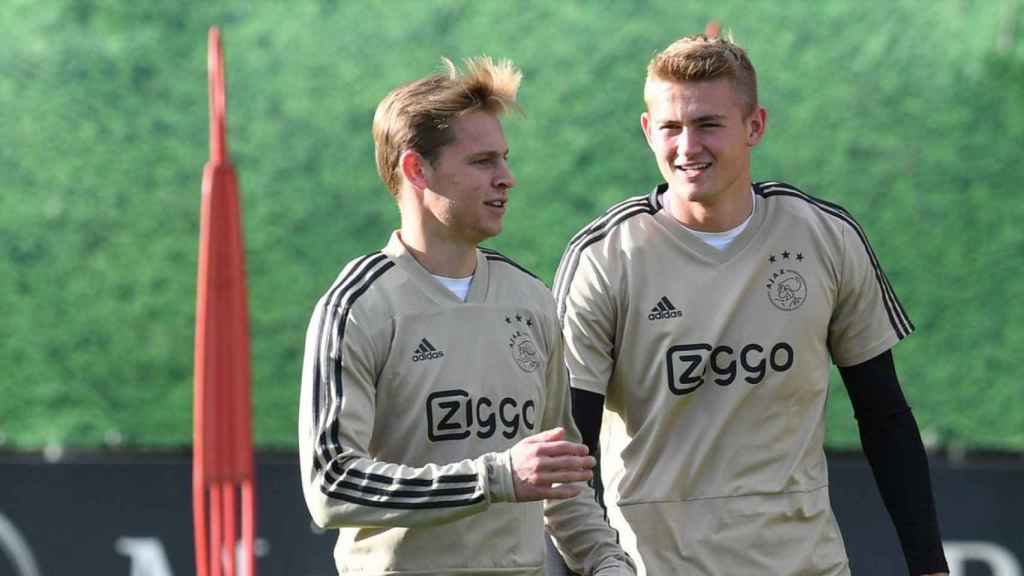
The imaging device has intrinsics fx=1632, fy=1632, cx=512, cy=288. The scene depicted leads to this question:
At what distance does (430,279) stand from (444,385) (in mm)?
198

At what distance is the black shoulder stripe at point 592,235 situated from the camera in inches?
124

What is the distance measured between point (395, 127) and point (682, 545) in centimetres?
→ 94

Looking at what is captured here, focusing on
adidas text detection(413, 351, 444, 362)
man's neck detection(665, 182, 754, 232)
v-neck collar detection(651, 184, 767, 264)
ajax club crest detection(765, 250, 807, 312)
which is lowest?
adidas text detection(413, 351, 444, 362)

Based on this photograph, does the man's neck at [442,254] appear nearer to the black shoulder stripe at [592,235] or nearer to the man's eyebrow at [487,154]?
the man's eyebrow at [487,154]

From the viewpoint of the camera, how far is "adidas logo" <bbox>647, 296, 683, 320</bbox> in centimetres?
308

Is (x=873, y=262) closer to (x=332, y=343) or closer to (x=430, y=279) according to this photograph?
(x=430, y=279)

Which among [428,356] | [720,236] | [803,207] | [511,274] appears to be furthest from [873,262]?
[428,356]

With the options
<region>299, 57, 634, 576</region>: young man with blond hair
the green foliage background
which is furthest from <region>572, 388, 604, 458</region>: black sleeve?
the green foliage background

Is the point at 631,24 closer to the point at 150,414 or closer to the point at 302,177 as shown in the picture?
the point at 302,177

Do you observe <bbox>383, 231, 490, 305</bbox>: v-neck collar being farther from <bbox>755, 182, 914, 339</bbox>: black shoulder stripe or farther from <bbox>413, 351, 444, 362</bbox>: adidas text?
<bbox>755, 182, 914, 339</bbox>: black shoulder stripe

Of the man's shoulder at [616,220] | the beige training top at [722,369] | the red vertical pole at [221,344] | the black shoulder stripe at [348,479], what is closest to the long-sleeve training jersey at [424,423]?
the black shoulder stripe at [348,479]

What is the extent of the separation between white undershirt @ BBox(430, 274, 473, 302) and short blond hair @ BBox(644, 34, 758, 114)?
0.59m

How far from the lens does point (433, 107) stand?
2.79m

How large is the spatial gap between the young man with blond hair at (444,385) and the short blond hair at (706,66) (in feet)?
1.11
